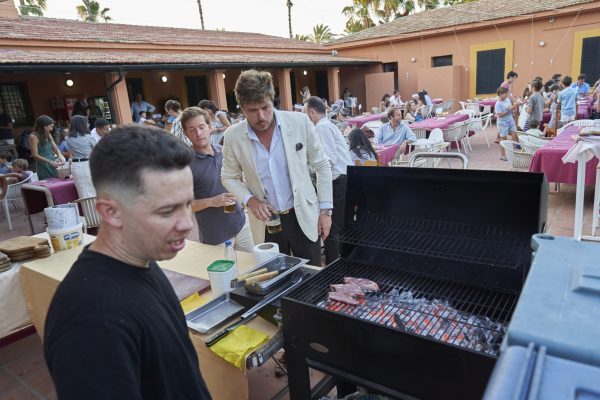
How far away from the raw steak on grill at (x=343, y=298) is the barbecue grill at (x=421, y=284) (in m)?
0.02

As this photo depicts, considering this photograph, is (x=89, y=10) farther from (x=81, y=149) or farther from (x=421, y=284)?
(x=421, y=284)

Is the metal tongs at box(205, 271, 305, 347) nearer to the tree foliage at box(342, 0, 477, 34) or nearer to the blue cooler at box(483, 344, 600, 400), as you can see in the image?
the blue cooler at box(483, 344, 600, 400)

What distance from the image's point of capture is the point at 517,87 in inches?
663

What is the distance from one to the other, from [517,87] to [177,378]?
753 inches

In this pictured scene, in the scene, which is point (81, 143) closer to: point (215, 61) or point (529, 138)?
point (529, 138)

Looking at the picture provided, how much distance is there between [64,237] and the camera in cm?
296

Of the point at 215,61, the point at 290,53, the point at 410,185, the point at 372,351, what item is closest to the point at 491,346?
the point at 372,351

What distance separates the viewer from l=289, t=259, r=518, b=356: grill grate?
1622 millimetres

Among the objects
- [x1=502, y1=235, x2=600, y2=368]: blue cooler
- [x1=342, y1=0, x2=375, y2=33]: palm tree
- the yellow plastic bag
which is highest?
[x1=342, y1=0, x2=375, y2=33]: palm tree

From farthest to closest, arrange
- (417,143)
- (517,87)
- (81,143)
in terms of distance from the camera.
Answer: (517,87) → (417,143) → (81,143)

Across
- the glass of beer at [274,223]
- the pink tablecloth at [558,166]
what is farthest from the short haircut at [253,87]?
→ the pink tablecloth at [558,166]

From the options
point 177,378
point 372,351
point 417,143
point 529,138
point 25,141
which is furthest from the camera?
point 25,141

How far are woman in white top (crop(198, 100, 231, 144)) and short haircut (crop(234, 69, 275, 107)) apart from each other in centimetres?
359

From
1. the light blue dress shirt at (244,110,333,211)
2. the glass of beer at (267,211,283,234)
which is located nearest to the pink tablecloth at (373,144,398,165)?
the light blue dress shirt at (244,110,333,211)
